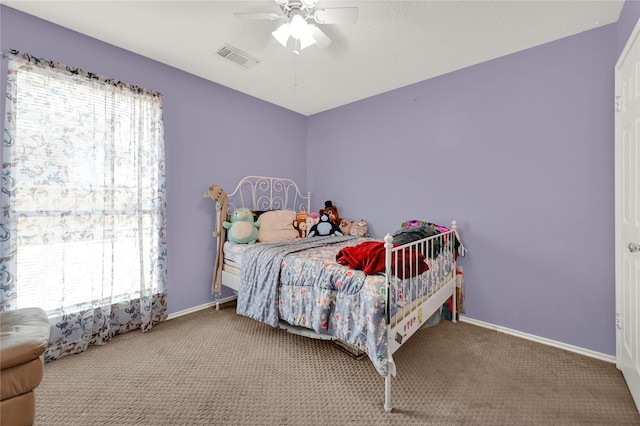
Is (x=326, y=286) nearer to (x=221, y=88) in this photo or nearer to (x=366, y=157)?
(x=366, y=157)

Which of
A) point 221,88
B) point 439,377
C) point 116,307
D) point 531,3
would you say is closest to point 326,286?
point 439,377

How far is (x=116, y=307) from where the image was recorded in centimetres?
244

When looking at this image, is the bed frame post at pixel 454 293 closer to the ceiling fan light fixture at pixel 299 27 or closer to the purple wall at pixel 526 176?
the purple wall at pixel 526 176

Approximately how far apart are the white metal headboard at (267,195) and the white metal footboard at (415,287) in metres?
2.13

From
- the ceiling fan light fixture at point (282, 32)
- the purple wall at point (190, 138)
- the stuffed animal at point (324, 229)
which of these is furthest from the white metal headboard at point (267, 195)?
the ceiling fan light fixture at point (282, 32)

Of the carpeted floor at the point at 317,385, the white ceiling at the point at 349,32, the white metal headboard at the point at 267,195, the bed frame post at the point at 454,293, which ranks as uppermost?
the white ceiling at the point at 349,32

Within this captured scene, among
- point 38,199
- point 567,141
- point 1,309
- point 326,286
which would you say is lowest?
point 1,309

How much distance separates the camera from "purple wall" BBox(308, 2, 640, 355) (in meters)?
2.15

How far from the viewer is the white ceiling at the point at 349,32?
195 centimetres

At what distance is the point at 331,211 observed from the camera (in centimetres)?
366

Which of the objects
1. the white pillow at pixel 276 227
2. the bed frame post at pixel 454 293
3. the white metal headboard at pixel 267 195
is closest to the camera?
the bed frame post at pixel 454 293

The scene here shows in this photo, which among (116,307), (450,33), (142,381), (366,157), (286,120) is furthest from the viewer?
(286,120)

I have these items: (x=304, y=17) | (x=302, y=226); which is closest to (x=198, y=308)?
(x=302, y=226)

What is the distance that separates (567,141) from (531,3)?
1050 mm
